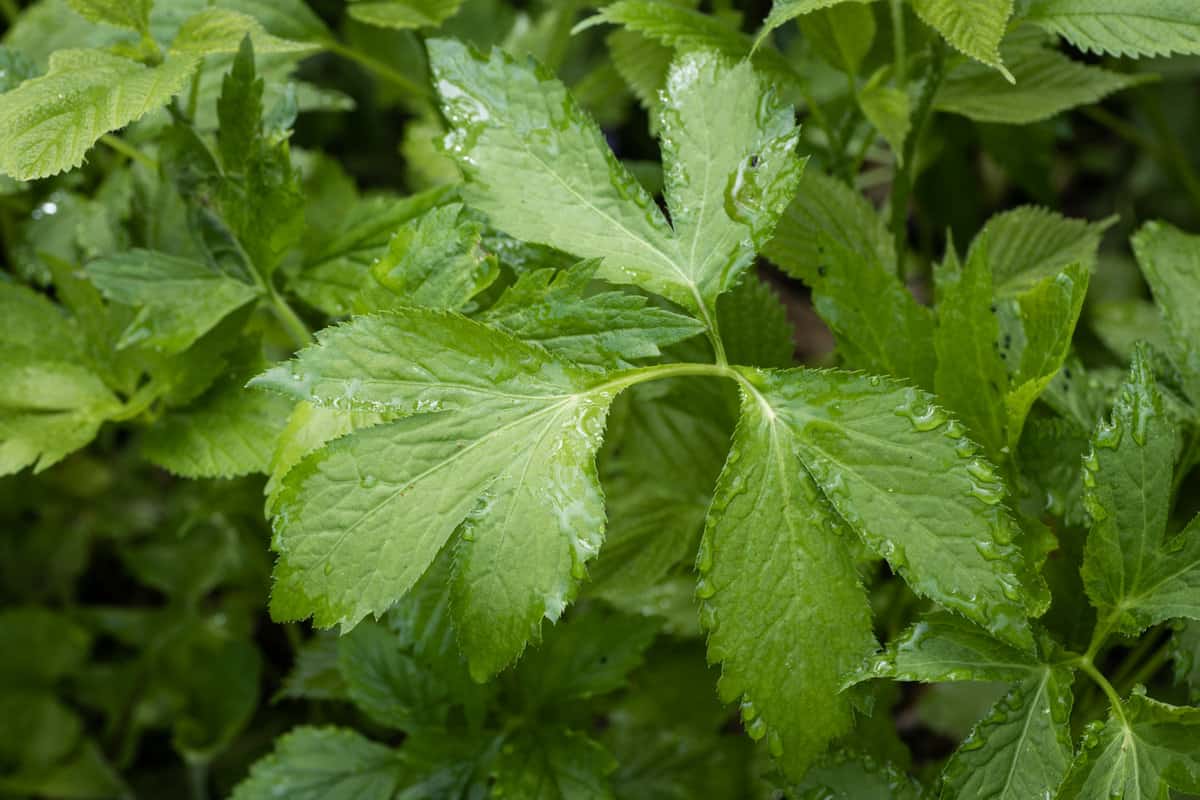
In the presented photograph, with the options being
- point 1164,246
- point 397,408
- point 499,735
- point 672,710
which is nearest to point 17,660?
point 499,735

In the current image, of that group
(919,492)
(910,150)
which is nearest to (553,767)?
(919,492)

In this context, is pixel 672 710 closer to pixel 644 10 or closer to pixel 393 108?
pixel 644 10

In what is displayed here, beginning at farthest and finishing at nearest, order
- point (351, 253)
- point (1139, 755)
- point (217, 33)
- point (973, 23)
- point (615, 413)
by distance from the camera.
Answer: point (615, 413), point (351, 253), point (217, 33), point (973, 23), point (1139, 755)

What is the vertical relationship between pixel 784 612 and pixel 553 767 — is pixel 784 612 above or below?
above

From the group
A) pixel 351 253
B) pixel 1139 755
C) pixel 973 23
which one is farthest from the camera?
pixel 351 253

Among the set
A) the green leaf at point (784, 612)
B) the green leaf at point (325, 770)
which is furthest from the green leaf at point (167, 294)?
the green leaf at point (784, 612)

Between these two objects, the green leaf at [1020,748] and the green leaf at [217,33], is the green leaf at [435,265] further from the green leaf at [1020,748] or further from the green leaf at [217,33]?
the green leaf at [1020,748]

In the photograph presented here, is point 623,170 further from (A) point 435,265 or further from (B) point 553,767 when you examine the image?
(B) point 553,767
